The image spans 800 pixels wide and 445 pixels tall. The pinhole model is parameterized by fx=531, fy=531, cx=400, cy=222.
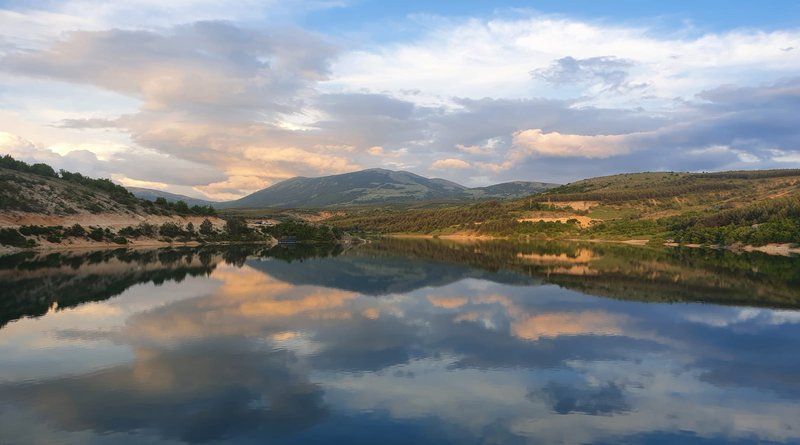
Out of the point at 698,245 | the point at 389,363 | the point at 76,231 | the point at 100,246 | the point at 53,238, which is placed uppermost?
the point at 76,231

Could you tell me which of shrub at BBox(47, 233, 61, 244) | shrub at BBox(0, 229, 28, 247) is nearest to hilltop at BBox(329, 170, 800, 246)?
shrub at BBox(47, 233, 61, 244)

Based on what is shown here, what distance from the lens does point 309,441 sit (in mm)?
13664

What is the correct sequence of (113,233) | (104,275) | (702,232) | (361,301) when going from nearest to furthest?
(361,301) < (104,275) < (113,233) < (702,232)

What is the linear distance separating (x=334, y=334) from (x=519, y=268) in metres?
40.9

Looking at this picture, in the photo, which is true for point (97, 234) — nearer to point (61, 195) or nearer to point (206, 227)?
point (61, 195)

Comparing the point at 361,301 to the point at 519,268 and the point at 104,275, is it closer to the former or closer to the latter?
the point at 104,275

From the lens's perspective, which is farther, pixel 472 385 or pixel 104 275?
pixel 104 275

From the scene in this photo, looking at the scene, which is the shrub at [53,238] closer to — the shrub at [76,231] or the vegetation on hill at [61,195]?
the shrub at [76,231]

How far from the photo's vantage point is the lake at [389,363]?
1474cm

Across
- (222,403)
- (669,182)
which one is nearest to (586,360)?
(222,403)

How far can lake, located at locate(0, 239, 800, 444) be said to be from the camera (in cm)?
1474

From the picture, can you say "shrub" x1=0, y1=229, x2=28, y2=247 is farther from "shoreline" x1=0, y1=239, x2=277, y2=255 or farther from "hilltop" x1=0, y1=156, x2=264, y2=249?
"shoreline" x1=0, y1=239, x2=277, y2=255

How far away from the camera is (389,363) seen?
21.2m

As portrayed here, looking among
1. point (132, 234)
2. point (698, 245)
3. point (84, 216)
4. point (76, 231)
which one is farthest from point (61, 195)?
point (698, 245)
